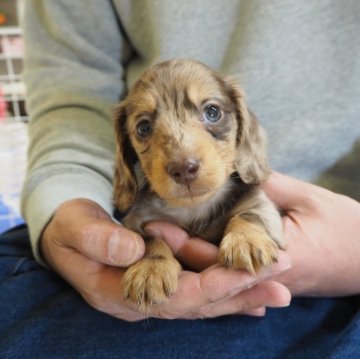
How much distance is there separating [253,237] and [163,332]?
12.8 inches

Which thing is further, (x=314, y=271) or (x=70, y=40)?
(x=70, y=40)

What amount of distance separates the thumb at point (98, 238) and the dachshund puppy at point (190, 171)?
0.04 meters

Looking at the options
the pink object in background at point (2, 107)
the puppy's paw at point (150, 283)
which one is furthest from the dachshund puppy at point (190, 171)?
the pink object in background at point (2, 107)

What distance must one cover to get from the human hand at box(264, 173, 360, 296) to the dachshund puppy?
89 mm

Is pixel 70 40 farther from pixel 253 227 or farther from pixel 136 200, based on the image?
pixel 253 227

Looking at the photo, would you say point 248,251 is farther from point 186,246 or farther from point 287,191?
point 287,191

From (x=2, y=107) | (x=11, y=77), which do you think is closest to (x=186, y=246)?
(x=2, y=107)

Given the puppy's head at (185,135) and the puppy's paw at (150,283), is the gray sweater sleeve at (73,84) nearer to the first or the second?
the puppy's head at (185,135)

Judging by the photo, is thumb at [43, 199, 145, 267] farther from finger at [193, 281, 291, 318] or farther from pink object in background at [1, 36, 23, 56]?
pink object in background at [1, 36, 23, 56]

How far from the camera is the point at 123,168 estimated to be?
1562 millimetres

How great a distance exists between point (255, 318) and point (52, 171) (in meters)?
0.89

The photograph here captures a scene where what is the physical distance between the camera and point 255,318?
1.23 metres

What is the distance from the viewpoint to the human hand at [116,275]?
43.8 inches

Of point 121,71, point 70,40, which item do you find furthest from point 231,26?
point 70,40
